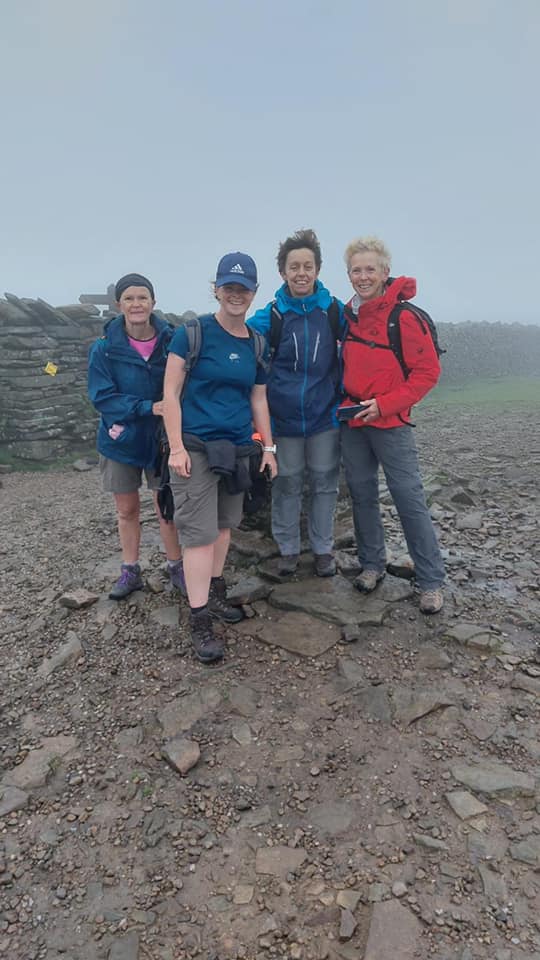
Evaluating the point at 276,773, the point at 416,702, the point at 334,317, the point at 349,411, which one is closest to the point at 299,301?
the point at 334,317

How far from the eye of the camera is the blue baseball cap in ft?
14.3

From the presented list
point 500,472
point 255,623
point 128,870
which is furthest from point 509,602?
point 500,472

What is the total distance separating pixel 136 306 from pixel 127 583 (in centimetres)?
289

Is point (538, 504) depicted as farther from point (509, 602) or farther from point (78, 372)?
point (78, 372)

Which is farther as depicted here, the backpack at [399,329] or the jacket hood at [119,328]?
the jacket hood at [119,328]

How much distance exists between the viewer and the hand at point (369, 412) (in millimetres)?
4973

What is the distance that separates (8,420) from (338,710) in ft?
40.3

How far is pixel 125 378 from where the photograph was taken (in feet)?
16.8

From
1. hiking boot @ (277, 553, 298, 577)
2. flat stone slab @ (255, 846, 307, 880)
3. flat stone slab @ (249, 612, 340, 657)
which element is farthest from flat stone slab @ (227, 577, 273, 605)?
flat stone slab @ (255, 846, 307, 880)

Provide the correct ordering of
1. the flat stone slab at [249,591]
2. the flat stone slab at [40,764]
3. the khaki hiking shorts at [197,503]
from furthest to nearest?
the flat stone slab at [249,591]
the khaki hiking shorts at [197,503]
the flat stone slab at [40,764]

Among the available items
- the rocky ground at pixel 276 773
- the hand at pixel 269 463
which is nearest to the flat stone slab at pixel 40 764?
the rocky ground at pixel 276 773

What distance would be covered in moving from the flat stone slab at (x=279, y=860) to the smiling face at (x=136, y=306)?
4089mm

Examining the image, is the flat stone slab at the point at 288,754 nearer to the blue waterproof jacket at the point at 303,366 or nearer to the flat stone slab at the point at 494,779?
the flat stone slab at the point at 494,779

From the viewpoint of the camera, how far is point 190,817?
3.68 metres
